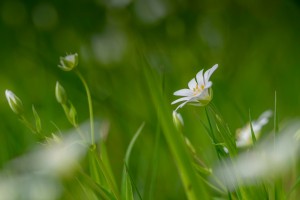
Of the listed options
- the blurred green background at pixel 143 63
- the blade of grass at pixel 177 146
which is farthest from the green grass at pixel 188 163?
the blurred green background at pixel 143 63

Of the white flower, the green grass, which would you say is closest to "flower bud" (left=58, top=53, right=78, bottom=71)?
the green grass

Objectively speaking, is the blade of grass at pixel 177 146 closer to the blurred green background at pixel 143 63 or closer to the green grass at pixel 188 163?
the green grass at pixel 188 163

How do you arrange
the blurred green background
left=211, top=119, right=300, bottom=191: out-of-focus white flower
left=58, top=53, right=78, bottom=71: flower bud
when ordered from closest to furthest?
left=211, top=119, right=300, bottom=191: out-of-focus white flower
left=58, top=53, right=78, bottom=71: flower bud
the blurred green background

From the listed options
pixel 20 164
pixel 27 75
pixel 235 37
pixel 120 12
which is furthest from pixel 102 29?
pixel 20 164

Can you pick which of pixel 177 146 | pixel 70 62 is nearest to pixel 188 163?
pixel 177 146

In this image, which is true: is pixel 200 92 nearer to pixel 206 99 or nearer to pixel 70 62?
pixel 206 99

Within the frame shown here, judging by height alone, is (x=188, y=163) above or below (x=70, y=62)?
below

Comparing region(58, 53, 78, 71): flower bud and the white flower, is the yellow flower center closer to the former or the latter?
the white flower

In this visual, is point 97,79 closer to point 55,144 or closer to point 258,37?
point 258,37

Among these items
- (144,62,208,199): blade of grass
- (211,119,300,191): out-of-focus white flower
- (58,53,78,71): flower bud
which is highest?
(58,53,78,71): flower bud
